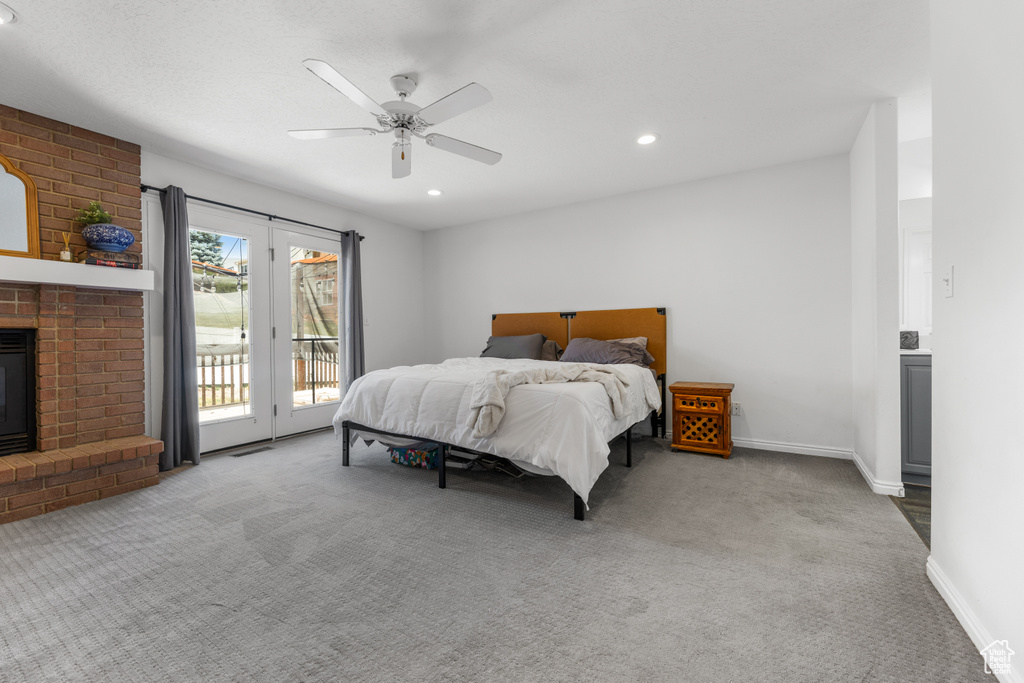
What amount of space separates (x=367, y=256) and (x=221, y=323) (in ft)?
5.95

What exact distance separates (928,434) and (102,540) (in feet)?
15.7

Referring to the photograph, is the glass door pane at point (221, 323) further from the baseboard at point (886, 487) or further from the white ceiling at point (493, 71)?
the baseboard at point (886, 487)

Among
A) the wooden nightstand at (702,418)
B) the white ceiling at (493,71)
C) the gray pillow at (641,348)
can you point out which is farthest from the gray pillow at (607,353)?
the white ceiling at (493,71)

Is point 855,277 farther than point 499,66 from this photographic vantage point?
Yes

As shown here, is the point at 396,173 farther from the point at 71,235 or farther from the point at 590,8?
the point at 71,235

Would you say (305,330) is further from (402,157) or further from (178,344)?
(402,157)

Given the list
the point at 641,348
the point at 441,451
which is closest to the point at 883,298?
the point at 641,348

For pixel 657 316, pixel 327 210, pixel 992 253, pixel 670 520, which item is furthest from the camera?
pixel 327 210

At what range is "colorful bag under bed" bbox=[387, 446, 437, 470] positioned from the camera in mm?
3414

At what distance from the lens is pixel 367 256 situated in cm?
537

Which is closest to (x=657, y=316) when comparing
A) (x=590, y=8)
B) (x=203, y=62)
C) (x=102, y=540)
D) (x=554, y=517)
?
(x=554, y=517)

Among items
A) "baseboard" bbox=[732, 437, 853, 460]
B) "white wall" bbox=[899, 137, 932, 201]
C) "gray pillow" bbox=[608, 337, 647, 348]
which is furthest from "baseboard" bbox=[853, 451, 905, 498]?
"white wall" bbox=[899, 137, 932, 201]

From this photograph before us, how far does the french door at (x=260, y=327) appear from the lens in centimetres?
395

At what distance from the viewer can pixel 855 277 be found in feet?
11.4
